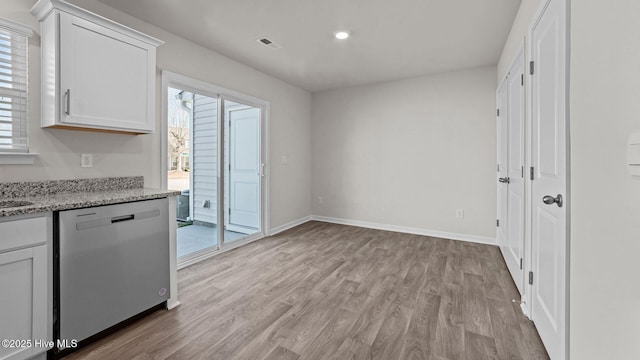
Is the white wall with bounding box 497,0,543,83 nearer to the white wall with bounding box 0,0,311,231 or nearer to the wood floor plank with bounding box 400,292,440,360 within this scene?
the wood floor plank with bounding box 400,292,440,360

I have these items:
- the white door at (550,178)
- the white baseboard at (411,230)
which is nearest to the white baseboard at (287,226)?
the white baseboard at (411,230)

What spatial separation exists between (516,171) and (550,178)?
3.45 ft

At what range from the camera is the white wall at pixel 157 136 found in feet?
6.46

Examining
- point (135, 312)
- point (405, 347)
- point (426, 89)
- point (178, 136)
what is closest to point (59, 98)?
point (178, 136)

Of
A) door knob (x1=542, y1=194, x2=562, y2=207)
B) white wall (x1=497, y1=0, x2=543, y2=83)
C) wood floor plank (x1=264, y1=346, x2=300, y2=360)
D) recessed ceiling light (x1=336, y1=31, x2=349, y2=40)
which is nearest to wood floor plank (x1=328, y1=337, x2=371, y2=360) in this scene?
wood floor plank (x1=264, y1=346, x2=300, y2=360)

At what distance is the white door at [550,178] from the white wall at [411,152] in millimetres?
2123

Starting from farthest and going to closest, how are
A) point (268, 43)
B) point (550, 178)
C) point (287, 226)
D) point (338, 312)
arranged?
point (287, 226)
point (268, 43)
point (338, 312)
point (550, 178)

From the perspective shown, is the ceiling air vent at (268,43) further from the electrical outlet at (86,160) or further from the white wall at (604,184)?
the white wall at (604,184)

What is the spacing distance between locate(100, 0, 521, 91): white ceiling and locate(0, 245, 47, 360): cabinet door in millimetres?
2104

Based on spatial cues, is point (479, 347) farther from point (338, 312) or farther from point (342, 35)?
point (342, 35)

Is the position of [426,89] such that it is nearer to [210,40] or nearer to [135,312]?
[210,40]

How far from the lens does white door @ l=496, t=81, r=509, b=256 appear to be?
3111 mm

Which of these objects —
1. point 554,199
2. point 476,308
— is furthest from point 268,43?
point 476,308

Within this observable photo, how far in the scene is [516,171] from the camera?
2.56 m
